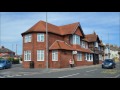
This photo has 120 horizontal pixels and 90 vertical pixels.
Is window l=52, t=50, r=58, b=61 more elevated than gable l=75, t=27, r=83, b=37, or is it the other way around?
gable l=75, t=27, r=83, b=37

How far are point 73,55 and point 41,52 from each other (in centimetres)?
624

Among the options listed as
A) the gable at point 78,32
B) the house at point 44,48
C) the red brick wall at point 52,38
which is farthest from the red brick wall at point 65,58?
the gable at point 78,32

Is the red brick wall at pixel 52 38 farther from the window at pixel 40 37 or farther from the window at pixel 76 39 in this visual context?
the window at pixel 76 39

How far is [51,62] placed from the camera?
106 ft

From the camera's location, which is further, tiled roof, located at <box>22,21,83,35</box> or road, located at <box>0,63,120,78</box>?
tiled roof, located at <box>22,21,83,35</box>

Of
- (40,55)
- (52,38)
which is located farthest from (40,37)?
(40,55)

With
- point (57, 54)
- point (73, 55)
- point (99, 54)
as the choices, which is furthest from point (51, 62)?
point (99, 54)

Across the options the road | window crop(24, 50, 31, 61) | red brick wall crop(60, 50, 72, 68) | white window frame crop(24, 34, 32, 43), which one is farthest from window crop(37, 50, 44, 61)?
the road

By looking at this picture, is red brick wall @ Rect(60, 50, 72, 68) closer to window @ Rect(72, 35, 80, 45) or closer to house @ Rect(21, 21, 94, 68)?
house @ Rect(21, 21, 94, 68)

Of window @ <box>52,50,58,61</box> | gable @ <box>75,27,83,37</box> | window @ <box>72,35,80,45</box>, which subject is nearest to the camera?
window @ <box>52,50,58,61</box>

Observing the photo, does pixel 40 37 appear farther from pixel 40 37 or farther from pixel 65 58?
pixel 65 58

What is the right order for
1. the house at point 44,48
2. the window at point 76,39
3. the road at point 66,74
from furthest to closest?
1. the window at point 76,39
2. the house at point 44,48
3. the road at point 66,74

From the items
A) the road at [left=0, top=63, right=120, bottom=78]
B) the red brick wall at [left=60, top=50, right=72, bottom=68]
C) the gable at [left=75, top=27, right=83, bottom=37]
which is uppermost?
the gable at [left=75, top=27, right=83, bottom=37]
